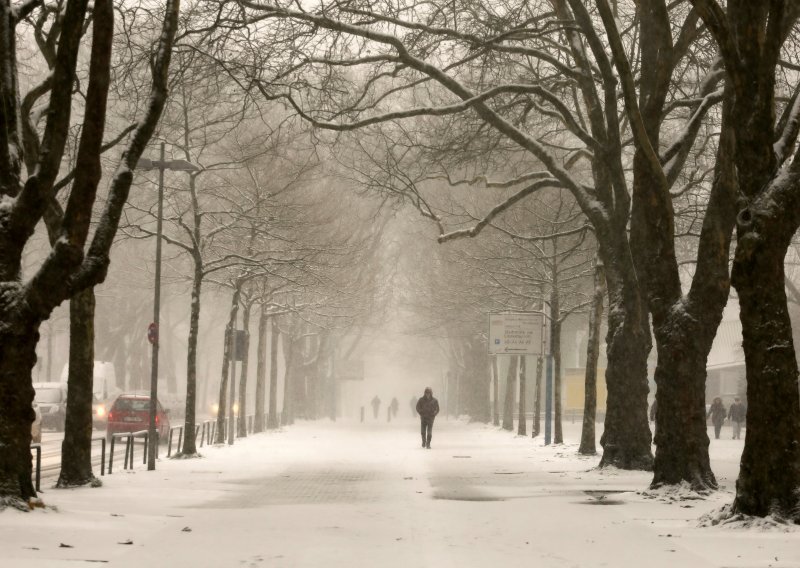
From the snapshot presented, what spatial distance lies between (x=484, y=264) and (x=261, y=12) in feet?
71.5

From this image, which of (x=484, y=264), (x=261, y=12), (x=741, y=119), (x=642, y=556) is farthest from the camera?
(x=484, y=264)

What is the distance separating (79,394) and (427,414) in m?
17.4

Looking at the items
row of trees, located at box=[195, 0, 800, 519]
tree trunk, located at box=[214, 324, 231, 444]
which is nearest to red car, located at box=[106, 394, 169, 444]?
tree trunk, located at box=[214, 324, 231, 444]

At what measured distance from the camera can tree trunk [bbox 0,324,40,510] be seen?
12469 mm

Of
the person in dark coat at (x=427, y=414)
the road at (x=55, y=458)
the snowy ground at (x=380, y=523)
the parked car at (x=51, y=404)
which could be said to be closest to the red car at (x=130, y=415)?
the road at (x=55, y=458)

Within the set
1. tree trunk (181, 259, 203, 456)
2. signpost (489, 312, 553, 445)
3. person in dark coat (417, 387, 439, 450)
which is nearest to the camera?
tree trunk (181, 259, 203, 456)

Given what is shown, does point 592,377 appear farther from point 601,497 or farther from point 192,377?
point 601,497

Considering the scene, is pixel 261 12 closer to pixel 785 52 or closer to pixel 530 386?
pixel 785 52

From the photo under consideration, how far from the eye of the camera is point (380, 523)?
13.3 m

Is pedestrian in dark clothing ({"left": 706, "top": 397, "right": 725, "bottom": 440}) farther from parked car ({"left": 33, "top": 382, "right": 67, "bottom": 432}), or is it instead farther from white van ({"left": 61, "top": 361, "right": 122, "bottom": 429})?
parked car ({"left": 33, "top": 382, "right": 67, "bottom": 432})

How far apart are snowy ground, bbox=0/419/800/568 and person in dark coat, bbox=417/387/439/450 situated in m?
9.68

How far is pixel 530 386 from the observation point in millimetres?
96562

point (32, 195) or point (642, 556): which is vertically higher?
point (32, 195)

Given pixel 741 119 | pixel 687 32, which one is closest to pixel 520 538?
pixel 741 119
